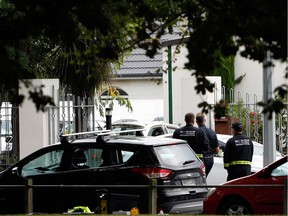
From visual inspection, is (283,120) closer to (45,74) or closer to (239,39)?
(45,74)

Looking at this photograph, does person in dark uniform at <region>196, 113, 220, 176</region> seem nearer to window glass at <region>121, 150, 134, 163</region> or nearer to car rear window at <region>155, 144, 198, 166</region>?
car rear window at <region>155, 144, 198, 166</region>

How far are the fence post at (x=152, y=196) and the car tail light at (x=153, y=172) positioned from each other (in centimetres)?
96

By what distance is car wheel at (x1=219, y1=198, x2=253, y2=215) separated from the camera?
16.1m

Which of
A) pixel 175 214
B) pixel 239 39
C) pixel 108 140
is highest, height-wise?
pixel 239 39

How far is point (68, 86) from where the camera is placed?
26.0m

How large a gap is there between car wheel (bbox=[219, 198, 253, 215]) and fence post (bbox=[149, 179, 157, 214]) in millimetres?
1449

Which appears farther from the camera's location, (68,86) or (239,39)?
(68,86)

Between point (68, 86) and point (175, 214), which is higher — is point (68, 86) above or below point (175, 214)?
above

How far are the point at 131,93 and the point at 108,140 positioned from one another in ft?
105

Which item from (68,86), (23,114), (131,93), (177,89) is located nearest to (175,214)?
(23,114)

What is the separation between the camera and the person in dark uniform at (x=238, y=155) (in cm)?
1789

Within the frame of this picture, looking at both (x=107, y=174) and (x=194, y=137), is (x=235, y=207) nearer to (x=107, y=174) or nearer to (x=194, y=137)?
(x=107, y=174)

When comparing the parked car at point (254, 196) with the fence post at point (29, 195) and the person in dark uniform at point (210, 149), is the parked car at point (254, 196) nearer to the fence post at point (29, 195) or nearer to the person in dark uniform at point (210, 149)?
the person in dark uniform at point (210, 149)

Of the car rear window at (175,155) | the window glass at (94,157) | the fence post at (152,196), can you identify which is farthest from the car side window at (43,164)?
the fence post at (152,196)
